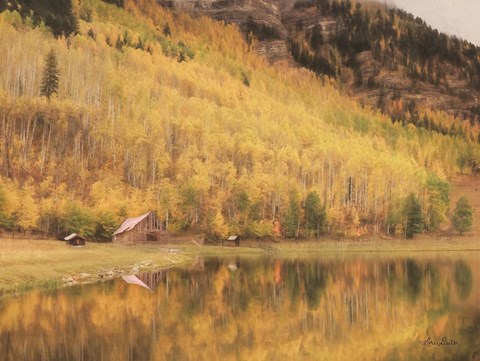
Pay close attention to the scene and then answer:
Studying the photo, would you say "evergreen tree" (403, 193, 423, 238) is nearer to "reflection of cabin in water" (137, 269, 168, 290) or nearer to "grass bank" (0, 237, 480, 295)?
"grass bank" (0, 237, 480, 295)

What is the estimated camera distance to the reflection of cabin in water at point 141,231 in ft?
307

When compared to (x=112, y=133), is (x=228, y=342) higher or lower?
lower

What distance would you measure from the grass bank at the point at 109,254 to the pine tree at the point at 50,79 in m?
61.6

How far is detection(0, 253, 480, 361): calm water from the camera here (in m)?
20.3

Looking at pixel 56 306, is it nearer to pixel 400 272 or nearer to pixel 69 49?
pixel 400 272

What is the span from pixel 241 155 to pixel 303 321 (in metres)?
111

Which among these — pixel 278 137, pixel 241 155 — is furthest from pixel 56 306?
pixel 278 137

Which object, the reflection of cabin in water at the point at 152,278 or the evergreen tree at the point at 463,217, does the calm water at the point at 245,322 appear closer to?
the reflection of cabin in water at the point at 152,278

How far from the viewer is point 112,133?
126125mm

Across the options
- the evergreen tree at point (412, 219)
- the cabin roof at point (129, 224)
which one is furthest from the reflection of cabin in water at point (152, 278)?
the evergreen tree at point (412, 219)

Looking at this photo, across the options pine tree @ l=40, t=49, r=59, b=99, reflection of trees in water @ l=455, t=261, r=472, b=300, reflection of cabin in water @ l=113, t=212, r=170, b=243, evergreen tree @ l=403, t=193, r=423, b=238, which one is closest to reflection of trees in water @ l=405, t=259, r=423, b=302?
reflection of trees in water @ l=455, t=261, r=472, b=300

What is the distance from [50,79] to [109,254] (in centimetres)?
8004

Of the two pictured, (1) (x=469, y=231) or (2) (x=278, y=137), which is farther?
(2) (x=278, y=137)

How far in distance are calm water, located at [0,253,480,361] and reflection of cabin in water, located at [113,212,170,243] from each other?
51377 mm
